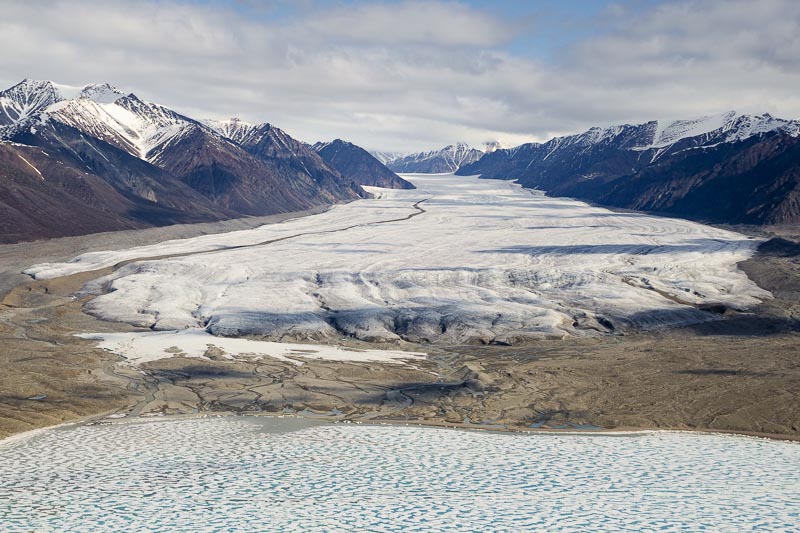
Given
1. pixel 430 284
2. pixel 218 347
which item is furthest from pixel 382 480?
pixel 430 284

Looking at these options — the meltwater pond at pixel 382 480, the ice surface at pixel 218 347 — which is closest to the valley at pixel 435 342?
the ice surface at pixel 218 347

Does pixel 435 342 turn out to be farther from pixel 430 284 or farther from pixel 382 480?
pixel 382 480

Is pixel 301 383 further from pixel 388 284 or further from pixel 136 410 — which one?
pixel 388 284

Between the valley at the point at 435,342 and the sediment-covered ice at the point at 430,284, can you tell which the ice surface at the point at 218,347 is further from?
Answer: the sediment-covered ice at the point at 430,284

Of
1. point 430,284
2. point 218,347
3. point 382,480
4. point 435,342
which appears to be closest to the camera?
point 382,480

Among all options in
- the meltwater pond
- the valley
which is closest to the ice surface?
the valley

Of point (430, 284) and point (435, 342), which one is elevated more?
point (430, 284)

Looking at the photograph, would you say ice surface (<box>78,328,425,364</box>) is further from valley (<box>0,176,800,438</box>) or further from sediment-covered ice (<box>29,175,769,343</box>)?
sediment-covered ice (<box>29,175,769,343</box>)
